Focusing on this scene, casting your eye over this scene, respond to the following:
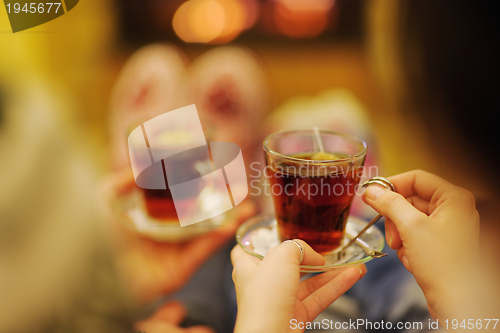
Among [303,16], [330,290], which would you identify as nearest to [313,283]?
[330,290]

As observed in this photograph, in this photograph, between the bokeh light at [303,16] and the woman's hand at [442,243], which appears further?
the bokeh light at [303,16]

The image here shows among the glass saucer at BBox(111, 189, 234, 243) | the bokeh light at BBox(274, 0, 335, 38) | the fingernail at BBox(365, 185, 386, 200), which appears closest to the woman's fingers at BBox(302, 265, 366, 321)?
the fingernail at BBox(365, 185, 386, 200)

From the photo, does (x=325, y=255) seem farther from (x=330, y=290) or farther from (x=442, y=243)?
(x=442, y=243)

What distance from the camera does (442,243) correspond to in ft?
1.20

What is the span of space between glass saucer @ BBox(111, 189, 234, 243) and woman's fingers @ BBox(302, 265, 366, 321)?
28 cm

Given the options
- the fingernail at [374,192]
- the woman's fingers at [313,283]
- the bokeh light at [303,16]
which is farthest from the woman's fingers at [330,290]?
the bokeh light at [303,16]

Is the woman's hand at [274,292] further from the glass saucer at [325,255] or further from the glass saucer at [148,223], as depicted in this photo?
the glass saucer at [148,223]

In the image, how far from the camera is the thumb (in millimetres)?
373

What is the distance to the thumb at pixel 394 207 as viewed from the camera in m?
0.37

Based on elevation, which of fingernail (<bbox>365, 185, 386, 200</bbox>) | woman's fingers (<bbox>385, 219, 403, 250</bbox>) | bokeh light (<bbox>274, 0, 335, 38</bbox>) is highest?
bokeh light (<bbox>274, 0, 335, 38</bbox>)

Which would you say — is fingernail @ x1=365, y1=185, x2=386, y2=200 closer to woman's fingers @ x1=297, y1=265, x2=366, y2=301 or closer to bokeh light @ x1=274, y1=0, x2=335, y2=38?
woman's fingers @ x1=297, y1=265, x2=366, y2=301

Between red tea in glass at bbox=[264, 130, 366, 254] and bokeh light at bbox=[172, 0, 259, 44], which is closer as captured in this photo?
red tea in glass at bbox=[264, 130, 366, 254]

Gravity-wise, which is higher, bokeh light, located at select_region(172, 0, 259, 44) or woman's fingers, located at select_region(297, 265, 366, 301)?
bokeh light, located at select_region(172, 0, 259, 44)

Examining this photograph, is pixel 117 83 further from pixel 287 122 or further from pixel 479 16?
pixel 479 16
